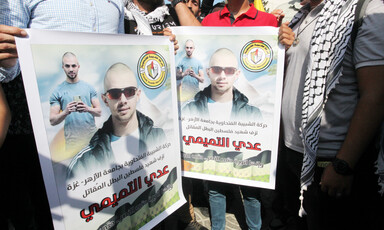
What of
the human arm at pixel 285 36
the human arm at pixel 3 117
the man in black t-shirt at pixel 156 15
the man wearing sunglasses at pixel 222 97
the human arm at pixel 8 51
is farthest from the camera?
the man in black t-shirt at pixel 156 15

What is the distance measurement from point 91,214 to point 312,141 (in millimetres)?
1181

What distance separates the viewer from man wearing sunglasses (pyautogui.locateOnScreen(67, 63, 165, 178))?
101 centimetres

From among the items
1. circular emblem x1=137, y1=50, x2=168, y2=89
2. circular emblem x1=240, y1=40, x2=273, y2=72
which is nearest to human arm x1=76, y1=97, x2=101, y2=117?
circular emblem x1=137, y1=50, x2=168, y2=89

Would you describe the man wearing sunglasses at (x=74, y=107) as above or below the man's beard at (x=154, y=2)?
below

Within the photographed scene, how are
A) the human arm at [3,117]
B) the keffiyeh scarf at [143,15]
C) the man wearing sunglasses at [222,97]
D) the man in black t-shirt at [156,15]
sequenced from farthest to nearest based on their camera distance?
the man in black t-shirt at [156,15] < the keffiyeh scarf at [143,15] < the man wearing sunglasses at [222,97] < the human arm at [3,117]

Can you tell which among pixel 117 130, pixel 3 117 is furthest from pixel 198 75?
pixel 3 117

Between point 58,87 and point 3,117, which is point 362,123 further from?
point 3,117

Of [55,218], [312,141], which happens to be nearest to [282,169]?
[312,141]

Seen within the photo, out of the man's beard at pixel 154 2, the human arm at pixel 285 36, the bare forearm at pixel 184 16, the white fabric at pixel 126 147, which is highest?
the man's beard at pixel 154 2

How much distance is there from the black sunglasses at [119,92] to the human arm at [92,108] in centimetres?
6

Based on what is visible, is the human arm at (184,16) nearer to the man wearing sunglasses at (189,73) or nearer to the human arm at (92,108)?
the man wearing sunglasses at (189,73)

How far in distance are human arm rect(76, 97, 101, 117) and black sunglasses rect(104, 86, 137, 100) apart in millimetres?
61

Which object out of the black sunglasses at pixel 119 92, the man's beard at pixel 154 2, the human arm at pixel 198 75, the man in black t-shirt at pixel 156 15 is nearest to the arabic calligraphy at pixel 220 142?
the human arm at pixel 198 75

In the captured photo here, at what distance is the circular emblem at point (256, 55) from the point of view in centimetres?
142
